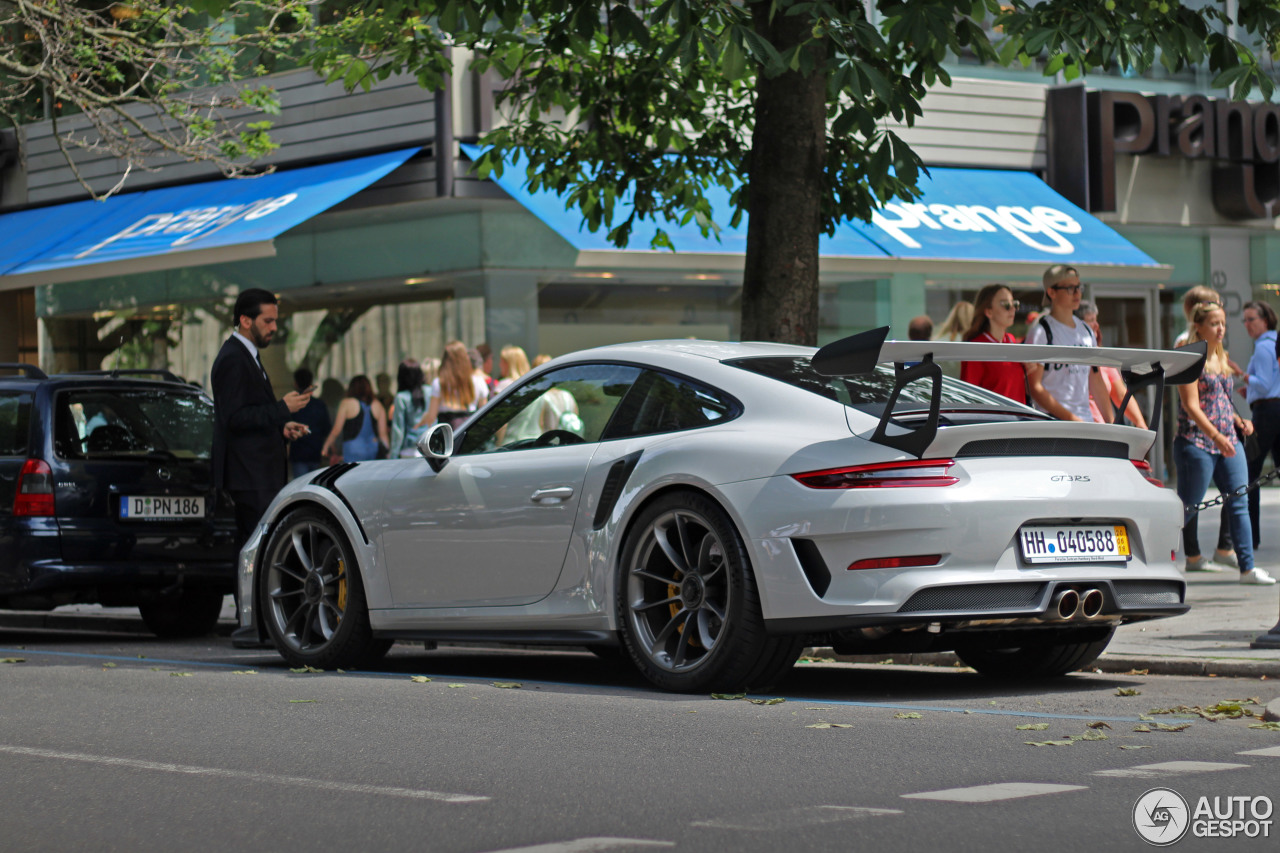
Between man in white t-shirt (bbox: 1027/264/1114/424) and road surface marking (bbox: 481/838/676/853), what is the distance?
6092mm

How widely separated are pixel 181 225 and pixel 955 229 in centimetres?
805

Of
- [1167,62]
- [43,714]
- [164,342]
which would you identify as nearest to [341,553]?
[43,714]

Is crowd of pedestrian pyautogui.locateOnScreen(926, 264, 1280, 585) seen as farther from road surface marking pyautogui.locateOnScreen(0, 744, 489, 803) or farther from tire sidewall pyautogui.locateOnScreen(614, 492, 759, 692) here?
road surface marking pyautogui.locateOnScreen(0, 744, 489, 803)

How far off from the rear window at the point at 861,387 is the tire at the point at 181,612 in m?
5.45

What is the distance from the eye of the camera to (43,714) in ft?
23.9

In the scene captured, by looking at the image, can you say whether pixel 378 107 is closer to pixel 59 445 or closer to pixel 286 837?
pixel 59 445

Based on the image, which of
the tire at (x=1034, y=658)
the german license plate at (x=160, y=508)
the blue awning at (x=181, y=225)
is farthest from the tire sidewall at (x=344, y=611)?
the blue awning at (x=181, y=225)

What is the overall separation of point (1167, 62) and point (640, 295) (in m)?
10.3

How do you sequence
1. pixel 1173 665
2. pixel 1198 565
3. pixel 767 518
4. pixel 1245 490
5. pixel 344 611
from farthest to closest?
pixel 1198 565, pixel 1245 490, pixel 344 611, pixel 1173 665, pixel 767 518

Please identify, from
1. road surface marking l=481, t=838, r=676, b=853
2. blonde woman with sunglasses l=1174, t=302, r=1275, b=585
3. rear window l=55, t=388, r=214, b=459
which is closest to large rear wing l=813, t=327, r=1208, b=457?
road surface marking l=481, t=838, r=676, b=853

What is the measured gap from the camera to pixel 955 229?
63.7 ft

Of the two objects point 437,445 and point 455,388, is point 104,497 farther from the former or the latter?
point 455,388

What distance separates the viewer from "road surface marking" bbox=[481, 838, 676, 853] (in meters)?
4.38

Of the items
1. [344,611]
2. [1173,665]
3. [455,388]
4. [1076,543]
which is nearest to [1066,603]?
[1076,543]
